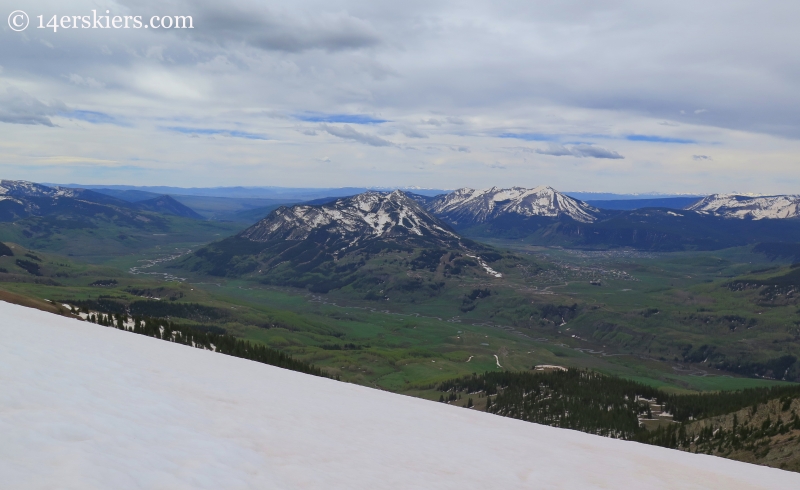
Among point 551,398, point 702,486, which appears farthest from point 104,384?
point 551,398

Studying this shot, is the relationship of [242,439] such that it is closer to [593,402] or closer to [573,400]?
[573,400]

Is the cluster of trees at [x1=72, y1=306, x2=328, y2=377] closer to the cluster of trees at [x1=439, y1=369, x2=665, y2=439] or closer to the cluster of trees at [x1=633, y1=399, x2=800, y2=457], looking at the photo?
the cluster of trees at [x1=439, y1=369, x2=665, y2=439]

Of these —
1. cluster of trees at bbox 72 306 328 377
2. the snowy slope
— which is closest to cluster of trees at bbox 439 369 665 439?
cluster of trees at bbox 72 306 328 377

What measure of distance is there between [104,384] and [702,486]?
31.1m

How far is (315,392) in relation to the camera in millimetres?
36812

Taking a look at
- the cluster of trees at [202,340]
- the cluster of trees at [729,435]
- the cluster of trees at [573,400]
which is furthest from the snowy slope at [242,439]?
the cluster of trees at [573,400]

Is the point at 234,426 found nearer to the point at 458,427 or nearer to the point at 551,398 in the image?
the point at 458,427

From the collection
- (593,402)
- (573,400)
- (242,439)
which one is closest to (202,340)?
(573,400)

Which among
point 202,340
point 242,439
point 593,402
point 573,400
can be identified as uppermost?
point 242,439

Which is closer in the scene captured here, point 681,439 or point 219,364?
point 219,364

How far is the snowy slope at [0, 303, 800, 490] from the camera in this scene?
13258mm

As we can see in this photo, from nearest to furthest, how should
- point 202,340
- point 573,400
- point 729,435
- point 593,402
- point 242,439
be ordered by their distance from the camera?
point 242,439 < point 729,435 < point 202,340 < point 593,402 < point 573,400

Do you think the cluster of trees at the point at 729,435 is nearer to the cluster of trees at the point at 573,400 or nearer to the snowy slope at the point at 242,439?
the cluster of trees at the point at 573,400

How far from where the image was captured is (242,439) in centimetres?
1855
